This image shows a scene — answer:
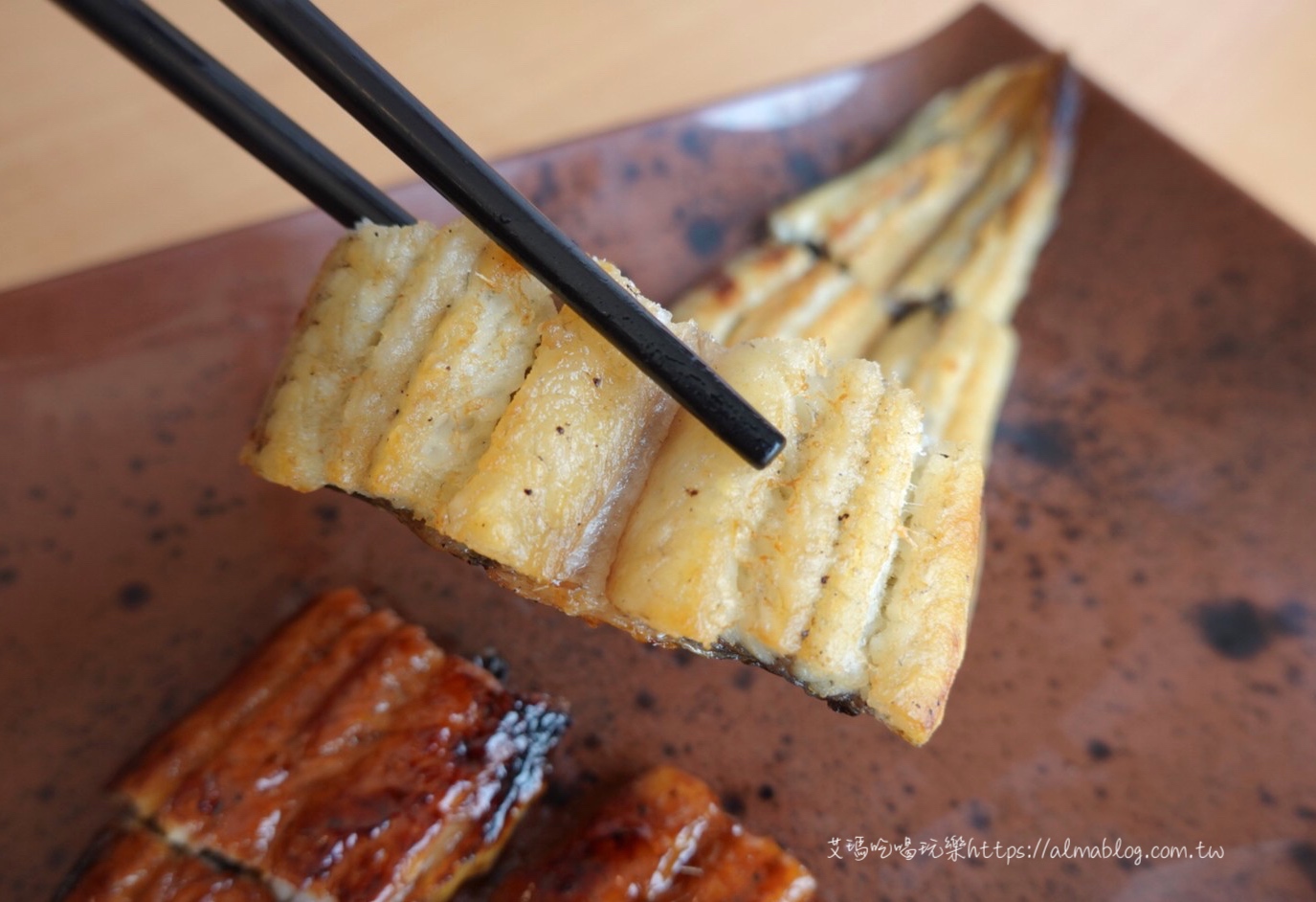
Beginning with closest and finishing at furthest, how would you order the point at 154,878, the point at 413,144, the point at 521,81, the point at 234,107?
the point at 413,144 < the point at 234,107 < the point at 154,878 < the point at 521,81

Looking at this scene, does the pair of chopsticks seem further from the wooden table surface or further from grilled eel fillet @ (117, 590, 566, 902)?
the wooden table surface

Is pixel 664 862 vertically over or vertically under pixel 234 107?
under

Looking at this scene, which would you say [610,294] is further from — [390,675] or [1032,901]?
[1032,901]

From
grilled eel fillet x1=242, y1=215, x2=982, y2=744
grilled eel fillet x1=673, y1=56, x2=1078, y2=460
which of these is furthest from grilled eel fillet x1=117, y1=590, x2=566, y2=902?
grilled eel fillet x1=673, y1=56, x2=1078, y2=460

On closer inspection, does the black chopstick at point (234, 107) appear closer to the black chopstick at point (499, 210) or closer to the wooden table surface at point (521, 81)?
the black chopstick at point (499, 210)

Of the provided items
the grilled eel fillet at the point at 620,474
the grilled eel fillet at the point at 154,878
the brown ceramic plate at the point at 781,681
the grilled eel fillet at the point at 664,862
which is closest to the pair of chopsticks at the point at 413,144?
the grilled eel fillet at the point at 620,474

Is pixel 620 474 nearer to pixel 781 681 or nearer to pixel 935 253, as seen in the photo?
pixel 781 681

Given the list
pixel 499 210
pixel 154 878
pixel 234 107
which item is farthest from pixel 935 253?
pixel 154 878
